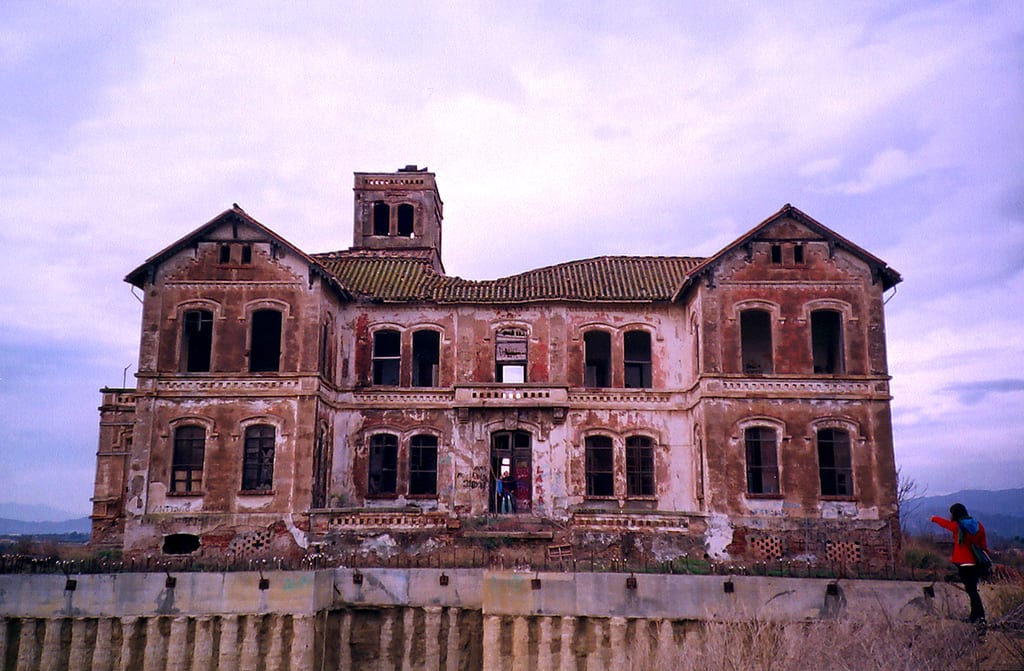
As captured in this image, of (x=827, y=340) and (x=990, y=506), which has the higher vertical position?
(x=827, y=340)

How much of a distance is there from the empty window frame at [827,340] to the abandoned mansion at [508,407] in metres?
0.09

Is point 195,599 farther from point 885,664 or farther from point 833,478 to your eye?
point 833,478

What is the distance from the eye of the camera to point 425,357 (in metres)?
31.2

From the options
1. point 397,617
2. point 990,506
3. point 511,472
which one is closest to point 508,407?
point 511,472

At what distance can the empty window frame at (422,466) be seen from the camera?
29.1 metres

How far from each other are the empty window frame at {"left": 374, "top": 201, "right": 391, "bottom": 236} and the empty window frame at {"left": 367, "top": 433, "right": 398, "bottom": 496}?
43.9 ft

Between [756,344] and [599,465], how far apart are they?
6680mm

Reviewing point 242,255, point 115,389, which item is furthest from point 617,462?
point 115,389

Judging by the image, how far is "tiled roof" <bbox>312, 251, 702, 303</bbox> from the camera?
29.8 meters

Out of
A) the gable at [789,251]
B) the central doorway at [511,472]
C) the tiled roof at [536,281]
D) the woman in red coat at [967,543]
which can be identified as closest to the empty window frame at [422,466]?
the central doorway at [511,472]

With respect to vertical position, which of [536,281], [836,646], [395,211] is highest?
[395,211]

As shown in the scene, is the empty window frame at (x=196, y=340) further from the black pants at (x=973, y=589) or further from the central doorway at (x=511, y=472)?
the black pants at (x=973, y=589)

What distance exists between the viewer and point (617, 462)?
28.8 meters

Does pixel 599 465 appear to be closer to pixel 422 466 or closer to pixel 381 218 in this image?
pixel 422 466
